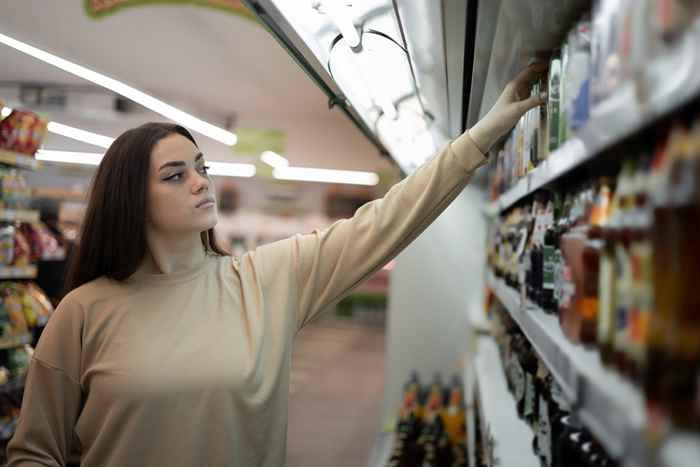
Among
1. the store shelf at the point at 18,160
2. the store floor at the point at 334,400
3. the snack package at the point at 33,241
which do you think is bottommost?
the store floor at the point at 334,400

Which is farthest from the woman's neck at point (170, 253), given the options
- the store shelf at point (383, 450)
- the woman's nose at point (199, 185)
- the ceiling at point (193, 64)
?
the ceiling at point (193, 64)

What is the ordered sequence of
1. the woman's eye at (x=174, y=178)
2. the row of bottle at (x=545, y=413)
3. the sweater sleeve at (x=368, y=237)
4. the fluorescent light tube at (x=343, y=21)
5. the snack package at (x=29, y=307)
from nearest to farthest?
1. the row of bottle at (x=545, y=413)
2. the fluorescent light tube at (x=343, y=21)
3. the sweater sleeve at (x=368, y=237)
4. the woman's eye at (x=174, y=178)
5. the snack package at (x=29, y=307)

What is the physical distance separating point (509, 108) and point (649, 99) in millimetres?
774

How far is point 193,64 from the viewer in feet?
20.7

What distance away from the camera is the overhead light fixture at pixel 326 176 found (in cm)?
995

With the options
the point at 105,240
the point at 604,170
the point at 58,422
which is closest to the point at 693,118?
the point at 604,170

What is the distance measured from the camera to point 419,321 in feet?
14.8

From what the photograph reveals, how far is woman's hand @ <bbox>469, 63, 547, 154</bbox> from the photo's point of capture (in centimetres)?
133

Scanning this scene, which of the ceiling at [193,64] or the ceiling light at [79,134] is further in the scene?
the ceiling light at [79,134]

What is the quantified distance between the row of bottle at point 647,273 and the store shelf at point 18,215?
9.90 ft

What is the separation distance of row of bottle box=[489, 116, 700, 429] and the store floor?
3.82 meters

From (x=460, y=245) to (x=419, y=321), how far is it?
671 millimetres

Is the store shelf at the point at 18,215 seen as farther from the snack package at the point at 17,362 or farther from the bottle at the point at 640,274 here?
the bottle at the point at 640,274

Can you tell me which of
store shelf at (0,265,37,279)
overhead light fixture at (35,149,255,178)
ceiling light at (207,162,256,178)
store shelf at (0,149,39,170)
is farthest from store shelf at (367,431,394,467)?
ceiling light at (207,162,256,178)
